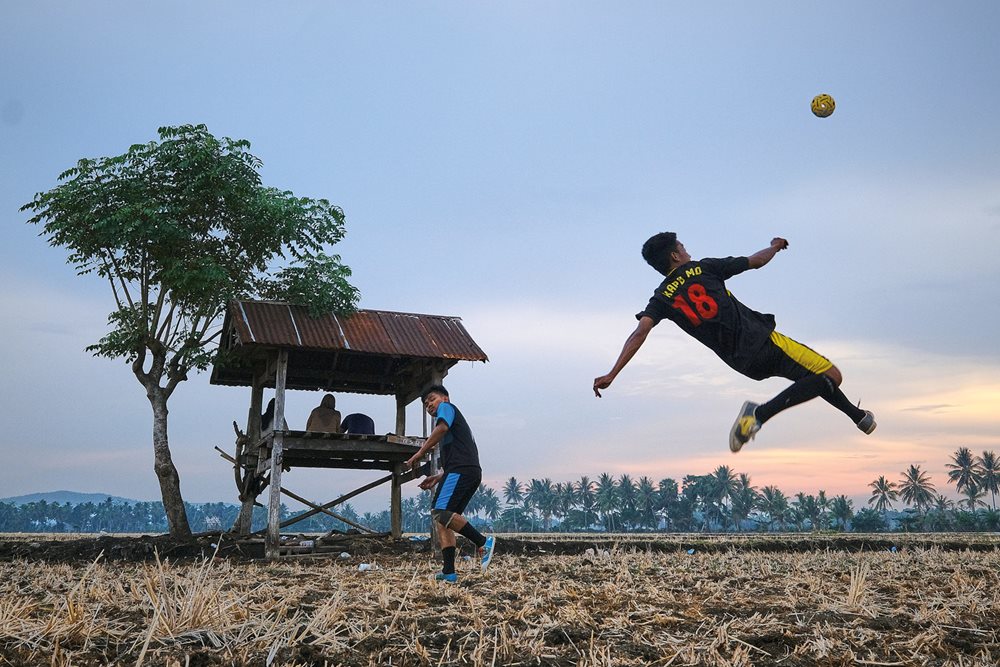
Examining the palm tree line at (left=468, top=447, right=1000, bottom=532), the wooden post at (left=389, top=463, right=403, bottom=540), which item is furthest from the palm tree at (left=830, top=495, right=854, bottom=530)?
the wooden post at (left=389, top=463, right=403, bottom=540)

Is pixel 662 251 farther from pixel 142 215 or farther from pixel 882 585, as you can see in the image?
pixel 142 215

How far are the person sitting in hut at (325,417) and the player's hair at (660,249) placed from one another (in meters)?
11.9

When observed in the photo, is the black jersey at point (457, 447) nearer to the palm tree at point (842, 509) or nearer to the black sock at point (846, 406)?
the black sock at point (846, 406)

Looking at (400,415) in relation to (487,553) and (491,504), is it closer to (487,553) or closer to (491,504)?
(487,553)

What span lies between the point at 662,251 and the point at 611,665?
2836 millimetres

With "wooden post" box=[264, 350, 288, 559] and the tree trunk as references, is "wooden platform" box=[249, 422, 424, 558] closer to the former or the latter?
"wooden post" box=[264, 350, 288, 559]

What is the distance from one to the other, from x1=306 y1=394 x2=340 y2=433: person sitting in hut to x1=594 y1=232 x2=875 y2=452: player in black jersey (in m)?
12.2

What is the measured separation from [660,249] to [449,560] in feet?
12.5

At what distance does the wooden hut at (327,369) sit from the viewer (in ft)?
50.8

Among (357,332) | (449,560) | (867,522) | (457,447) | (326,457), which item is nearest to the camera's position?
(449,560)

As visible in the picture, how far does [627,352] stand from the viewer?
4.86 metres

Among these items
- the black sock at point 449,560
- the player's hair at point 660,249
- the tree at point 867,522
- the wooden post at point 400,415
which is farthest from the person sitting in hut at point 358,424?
the tree at point 867,522

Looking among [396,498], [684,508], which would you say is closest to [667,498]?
[684,508]

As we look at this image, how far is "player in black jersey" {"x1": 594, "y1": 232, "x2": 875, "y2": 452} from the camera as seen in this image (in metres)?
4.88
